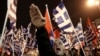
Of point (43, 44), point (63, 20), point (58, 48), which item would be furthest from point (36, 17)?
point (63, 20)

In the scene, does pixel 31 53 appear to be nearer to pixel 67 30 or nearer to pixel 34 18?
pixel 67 30

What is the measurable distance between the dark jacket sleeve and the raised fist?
0.08 meters

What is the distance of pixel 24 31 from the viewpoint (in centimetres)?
1513

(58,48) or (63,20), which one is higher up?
(63,20)

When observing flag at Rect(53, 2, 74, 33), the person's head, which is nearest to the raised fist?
the person's head

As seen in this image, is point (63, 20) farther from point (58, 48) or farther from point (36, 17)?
point (36, 17)

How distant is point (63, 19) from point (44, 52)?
5.09 meters

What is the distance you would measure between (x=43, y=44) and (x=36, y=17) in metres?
0.38

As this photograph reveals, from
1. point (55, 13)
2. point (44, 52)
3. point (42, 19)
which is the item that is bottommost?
point (44, 52)

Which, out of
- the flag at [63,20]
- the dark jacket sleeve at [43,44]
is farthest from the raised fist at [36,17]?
the flag at [63,20]

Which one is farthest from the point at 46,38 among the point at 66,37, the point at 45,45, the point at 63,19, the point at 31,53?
the point at 66,37

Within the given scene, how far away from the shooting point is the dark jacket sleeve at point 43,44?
434 cm

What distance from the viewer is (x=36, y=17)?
14.5 feet

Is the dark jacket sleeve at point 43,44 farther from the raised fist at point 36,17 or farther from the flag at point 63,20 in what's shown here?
the flag at point 63,20
